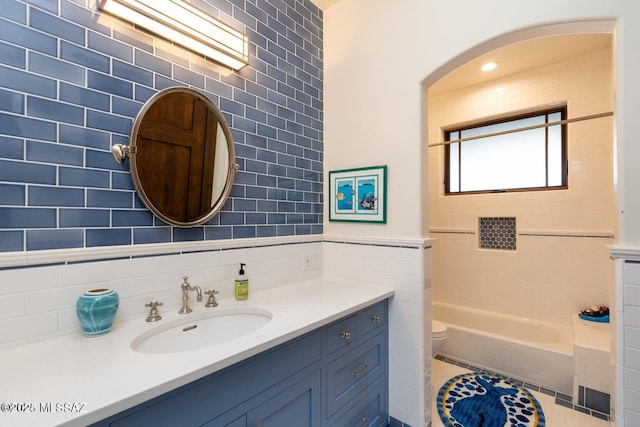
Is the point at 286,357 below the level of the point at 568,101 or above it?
below

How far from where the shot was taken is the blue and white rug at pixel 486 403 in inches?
71.2

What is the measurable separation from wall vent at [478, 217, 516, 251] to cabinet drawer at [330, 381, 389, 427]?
2013 millimetres

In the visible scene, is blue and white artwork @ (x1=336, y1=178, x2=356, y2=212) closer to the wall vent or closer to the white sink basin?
the white sink basin

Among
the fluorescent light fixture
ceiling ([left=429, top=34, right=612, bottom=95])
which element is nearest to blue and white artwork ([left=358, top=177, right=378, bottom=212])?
the fluorescent light fixture

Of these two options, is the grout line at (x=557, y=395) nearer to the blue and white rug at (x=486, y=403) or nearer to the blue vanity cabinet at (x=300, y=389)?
the blue and white rug at (x=486, y=403)

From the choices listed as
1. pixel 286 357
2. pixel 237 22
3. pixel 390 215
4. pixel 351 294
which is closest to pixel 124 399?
pixel 286 357

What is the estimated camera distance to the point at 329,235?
6.75ft

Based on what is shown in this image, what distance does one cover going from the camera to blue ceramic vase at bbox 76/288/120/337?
1.00m

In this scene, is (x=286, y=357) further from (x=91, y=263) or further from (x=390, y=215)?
(x=390, y=215)

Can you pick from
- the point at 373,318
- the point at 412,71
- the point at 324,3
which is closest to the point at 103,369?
the point at 373,318

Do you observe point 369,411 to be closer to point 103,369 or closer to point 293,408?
point 293,408

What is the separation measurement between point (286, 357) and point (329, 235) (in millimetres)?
1057

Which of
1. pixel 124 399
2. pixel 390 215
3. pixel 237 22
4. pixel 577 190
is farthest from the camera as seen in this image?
pixel 577 190

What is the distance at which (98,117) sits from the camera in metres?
1.10
